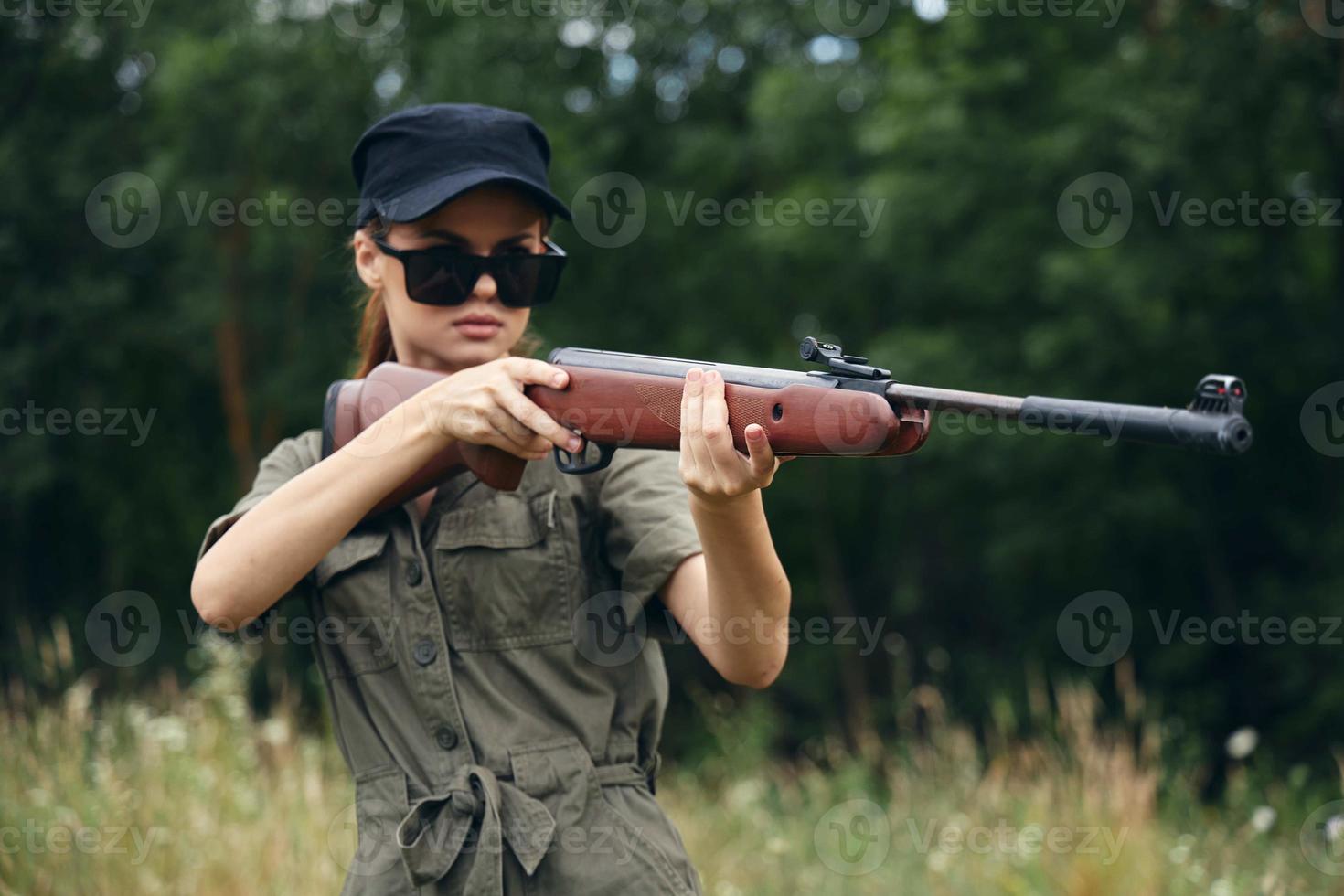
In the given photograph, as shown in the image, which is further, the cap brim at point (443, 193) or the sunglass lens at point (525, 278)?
the sunglass lens at point (525, 278)

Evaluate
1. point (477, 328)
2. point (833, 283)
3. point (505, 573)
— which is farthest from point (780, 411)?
point (833, 283)

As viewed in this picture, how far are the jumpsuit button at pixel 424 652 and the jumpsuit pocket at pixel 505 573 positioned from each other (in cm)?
5

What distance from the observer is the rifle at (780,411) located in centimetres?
184

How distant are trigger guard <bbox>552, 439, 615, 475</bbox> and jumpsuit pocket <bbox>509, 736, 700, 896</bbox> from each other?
1.64 feet

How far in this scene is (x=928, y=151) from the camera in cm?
1400

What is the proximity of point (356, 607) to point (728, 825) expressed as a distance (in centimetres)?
477

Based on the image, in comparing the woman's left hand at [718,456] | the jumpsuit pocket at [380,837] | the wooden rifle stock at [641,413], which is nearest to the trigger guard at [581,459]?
the wooden rifle stock at [641,413]

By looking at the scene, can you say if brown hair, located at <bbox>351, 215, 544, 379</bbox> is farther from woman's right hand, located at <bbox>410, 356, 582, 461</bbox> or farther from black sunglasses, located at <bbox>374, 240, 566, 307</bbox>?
woman's right hand, located at <bbox>410, 356, 582, 461</bbox>

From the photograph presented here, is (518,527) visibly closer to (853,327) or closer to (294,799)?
(294,799)

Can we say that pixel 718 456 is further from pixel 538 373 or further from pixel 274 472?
pixel 274 472

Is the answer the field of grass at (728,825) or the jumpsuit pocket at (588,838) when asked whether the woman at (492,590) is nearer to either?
the jumpsuit pocket at (588,838)

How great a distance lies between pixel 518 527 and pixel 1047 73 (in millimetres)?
13217

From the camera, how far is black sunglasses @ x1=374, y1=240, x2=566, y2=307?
2.56 metres

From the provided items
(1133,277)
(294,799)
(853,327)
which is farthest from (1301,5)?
(294,799)
